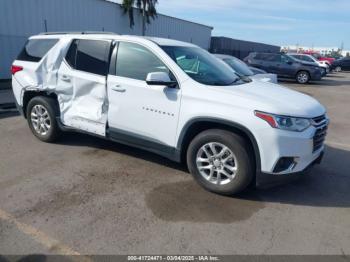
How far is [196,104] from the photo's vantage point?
4.03 metres

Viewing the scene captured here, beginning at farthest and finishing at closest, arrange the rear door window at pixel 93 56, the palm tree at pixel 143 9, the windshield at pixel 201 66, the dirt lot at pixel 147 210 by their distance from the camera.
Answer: the palm tree at pixel 143 9
the rear door window at pixel 93 56
the windshield at pixel 201 66
the dirt lot at pixel 147 210

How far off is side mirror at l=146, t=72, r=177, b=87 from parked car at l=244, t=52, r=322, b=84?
1708 centimetres

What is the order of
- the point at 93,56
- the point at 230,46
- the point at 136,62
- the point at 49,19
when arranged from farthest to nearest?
the point at 230,46
the point at 49,19
the point at 93,56
the point at 136,62

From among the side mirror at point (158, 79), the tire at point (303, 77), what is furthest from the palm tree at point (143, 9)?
the side mirror at point (158, 79)

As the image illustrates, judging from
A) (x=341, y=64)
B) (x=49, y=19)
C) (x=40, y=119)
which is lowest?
Answer: (x=341, y=64)

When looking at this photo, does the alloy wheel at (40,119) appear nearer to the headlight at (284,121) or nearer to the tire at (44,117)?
the tire at (44,117)

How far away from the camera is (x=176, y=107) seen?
13.7 ft

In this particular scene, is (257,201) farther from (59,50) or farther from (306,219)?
(59,50)

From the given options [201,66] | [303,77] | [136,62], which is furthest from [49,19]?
[303,77]

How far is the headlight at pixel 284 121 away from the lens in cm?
365

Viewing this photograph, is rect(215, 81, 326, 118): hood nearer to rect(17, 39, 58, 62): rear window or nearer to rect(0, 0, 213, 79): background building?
rect(17, 39, 58, 62): rear window

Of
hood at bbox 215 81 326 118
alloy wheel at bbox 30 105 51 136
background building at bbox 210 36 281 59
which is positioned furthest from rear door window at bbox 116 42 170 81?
background building at bbox 210 36 281 59

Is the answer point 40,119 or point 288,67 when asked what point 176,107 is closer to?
point 40,119

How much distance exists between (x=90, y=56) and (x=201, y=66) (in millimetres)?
1686
